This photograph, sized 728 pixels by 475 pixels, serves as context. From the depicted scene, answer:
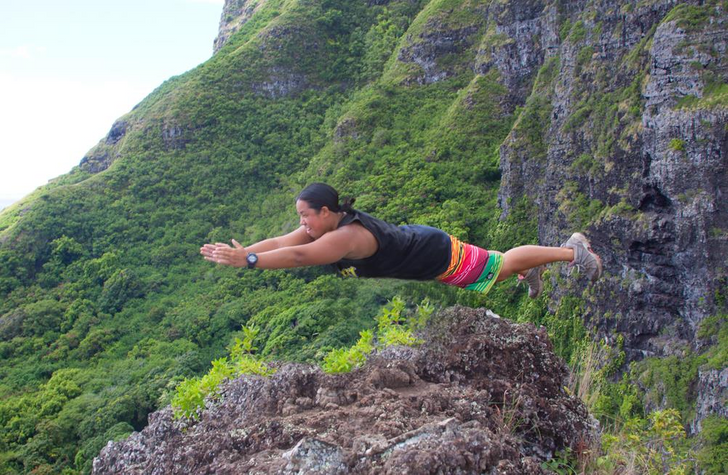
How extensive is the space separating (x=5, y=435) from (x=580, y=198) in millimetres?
35746

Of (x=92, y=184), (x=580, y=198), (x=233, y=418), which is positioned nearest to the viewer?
(x=233, y=418)

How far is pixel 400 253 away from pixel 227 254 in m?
1.46

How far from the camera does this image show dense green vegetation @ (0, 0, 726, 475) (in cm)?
3681

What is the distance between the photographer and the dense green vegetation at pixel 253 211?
121 feet

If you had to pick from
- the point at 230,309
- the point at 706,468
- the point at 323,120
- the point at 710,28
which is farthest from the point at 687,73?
the point at 323,120

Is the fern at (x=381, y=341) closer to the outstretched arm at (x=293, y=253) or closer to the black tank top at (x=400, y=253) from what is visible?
the black tank top at (x=400, y=253)

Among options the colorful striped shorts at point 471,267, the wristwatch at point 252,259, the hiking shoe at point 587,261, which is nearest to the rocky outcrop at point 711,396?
the hiking shoe at point 587,261

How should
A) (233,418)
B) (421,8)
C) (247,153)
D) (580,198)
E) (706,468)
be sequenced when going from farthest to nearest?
1. (421,8)
2. (247,153)
3. (580,198)
4. (706,468)
5. (233,418)

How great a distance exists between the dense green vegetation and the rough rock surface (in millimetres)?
19493

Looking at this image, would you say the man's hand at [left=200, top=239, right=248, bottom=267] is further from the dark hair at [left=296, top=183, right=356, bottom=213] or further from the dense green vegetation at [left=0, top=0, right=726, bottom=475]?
the dense green vegetation at [left=0, top=0, right=726, bottom=475]

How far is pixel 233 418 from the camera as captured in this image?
4965 mm

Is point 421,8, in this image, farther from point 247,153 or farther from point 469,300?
→ point 469,300

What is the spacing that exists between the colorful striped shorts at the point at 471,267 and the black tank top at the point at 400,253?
0.39ft

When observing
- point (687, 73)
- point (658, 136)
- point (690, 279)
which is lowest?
point (690, 279)
